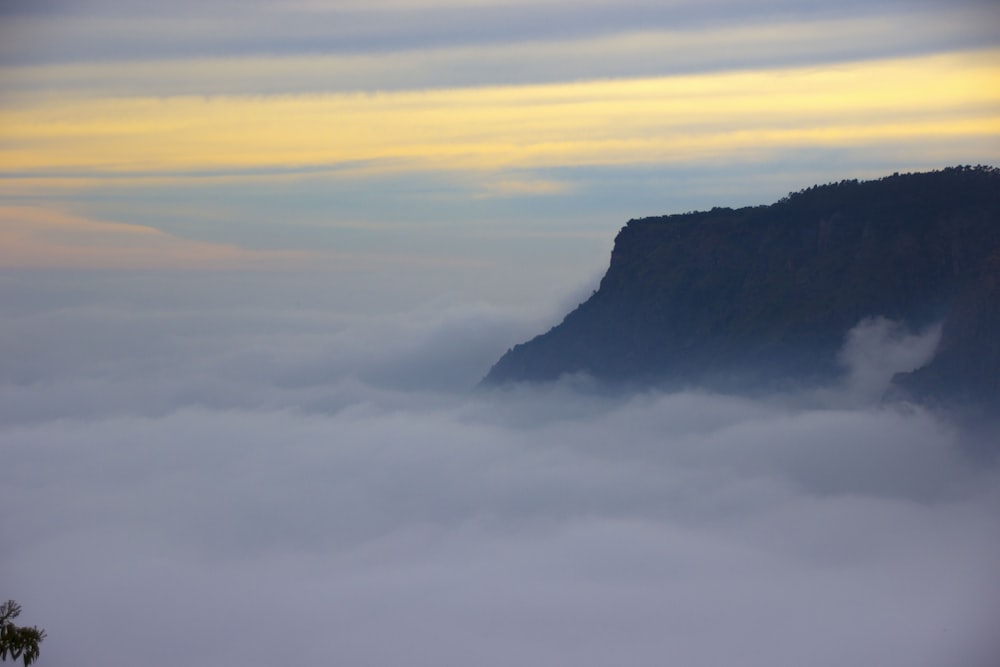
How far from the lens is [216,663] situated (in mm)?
142875

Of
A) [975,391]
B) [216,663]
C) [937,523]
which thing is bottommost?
[216,663]

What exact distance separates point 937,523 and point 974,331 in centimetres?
2503

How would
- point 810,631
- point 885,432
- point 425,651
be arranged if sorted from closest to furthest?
point 810,631 → point 425,651 → point 885,432

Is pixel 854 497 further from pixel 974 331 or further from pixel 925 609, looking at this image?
pixel 925 609

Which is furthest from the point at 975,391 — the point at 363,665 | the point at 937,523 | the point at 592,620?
the point at 363,665

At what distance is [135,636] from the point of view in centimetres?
15525

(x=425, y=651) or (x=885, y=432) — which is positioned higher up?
(x=885, y=432)

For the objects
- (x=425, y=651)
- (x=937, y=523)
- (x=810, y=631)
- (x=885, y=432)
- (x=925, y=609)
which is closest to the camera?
(x=925, y=609)

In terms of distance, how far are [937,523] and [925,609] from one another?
35.5 metres

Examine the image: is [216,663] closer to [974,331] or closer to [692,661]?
[692,661]

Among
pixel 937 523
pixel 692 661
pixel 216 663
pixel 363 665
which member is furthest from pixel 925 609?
pixel 216 663

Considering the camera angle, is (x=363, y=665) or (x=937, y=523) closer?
(x=363, y=665)

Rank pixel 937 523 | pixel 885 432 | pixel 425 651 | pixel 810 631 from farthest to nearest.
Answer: pixel 885 432
pixel 937 523
pixel 425 651
pixel 810 631

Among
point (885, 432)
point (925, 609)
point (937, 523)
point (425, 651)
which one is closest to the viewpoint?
point (925, 609)
